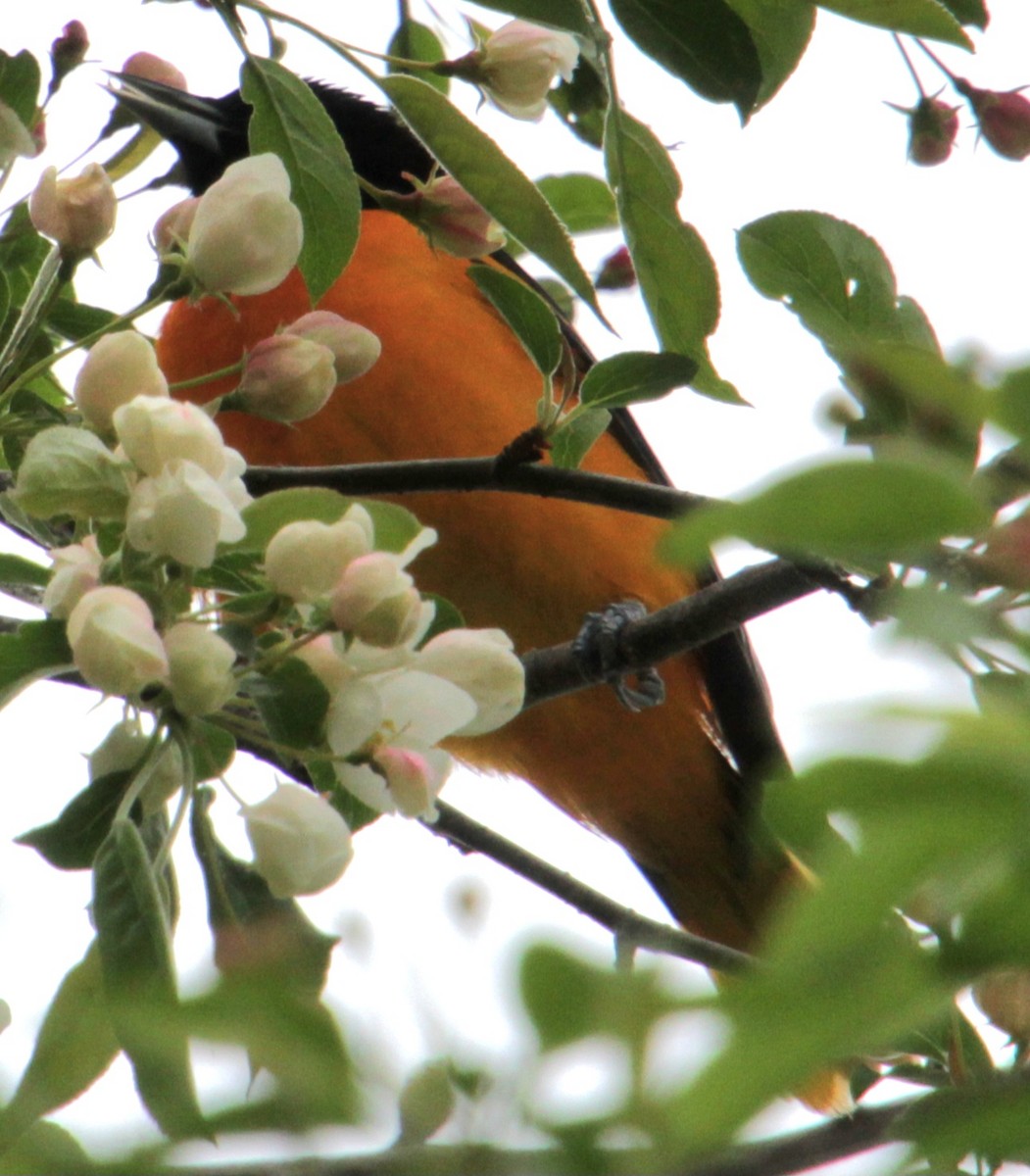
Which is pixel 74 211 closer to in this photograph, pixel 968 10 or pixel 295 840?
pixel 295 840

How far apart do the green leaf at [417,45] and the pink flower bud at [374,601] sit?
142 centimetres

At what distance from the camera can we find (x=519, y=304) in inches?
65.2

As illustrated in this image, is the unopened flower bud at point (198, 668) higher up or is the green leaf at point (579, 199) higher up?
the green leaf at point (579, 199)

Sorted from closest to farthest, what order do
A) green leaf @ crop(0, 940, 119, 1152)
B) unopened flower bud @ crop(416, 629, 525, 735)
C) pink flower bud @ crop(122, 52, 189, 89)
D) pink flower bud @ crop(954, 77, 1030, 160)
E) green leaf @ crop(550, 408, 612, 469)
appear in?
green leaf @ crop(0, 940, 119, 1152) < unopened flower bud @ crop(416, 629, 525, 735) < green leaf @ crop(550, 408, 612, 469) < pink flower bud @ crop(122, 52, 189, 89) < pink flower bud @ crop(954, 77, 1030, 160)

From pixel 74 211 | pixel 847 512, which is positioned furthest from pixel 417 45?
pixel 847 512

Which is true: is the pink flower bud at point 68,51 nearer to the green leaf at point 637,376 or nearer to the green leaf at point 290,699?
the green leaf at point 637,376

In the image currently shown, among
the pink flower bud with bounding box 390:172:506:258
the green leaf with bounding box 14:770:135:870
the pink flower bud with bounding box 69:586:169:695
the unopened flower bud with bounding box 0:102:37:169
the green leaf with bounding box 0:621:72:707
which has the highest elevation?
the unopened flower bud with bounding box 0:102:37:169

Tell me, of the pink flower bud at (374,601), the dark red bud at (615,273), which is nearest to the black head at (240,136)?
the dark red bud at (615,273)

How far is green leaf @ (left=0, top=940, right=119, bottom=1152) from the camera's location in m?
0.52

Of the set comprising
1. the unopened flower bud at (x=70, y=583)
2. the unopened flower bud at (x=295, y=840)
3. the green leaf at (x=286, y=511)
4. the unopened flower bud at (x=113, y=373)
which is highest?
Answer: the unopened flower bud at (x=113, y=373)

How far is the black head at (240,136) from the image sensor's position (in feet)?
10.2

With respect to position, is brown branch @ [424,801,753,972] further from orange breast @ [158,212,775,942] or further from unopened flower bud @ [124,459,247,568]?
unopened flower bud @ [124,459,247,568]

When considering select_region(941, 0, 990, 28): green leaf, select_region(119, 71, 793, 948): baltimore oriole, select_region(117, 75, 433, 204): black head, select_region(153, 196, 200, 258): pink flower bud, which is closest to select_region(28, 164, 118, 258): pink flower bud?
select_region(153, 196, 200, 258): pink flower bud

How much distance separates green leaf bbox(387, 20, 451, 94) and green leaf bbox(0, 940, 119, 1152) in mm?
1718
